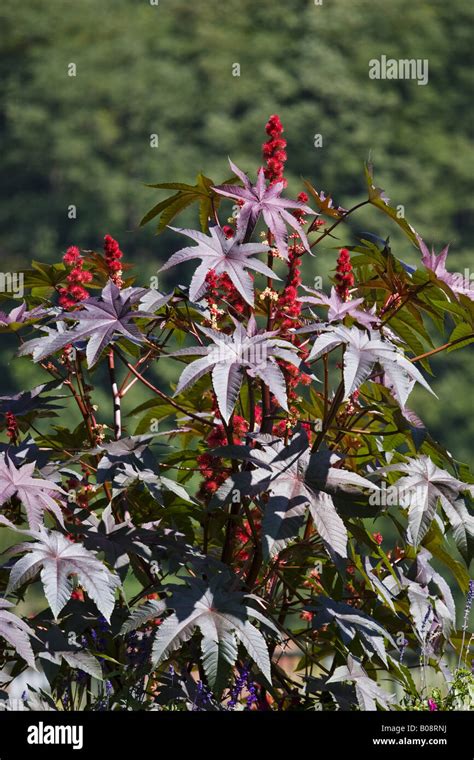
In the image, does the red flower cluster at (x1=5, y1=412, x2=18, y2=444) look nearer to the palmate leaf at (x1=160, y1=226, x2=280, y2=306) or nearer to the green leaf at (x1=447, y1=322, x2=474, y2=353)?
the palmate leaf at (x1=160, y1=226, x2=280, y2=306)

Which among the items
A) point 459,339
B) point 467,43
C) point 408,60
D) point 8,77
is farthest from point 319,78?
point 459,339

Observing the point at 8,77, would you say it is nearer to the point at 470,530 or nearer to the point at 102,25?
the point at 102,25

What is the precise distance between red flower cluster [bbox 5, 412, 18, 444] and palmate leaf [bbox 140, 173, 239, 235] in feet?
1.38

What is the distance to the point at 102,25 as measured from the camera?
7203 mm

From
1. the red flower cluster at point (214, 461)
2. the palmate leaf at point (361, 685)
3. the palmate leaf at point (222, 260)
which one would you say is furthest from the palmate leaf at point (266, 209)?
the palmate leaf at point (361, 685)

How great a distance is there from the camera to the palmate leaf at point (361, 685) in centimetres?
163

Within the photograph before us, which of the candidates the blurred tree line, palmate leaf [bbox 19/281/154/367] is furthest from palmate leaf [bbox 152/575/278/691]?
the blurred tree line

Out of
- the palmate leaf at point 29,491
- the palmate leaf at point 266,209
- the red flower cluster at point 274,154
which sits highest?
the red flower cluster at point 274,154

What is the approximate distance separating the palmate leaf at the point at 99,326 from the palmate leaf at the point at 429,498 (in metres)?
0.46

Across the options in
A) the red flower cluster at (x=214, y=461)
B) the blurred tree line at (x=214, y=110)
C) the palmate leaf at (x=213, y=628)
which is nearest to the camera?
the palmate leaf at (x=213, y=628)

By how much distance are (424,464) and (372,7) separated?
20.4 feet

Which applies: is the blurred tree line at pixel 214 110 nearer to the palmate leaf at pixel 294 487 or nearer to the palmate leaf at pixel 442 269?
the palmate leaf at pixel 442 269

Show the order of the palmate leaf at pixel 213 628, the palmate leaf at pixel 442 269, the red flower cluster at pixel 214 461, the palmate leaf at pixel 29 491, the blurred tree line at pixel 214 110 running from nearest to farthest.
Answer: the palmate leaf at pixel 213 628 < the palmate leaf at pixel 29 491 < the palmate leaf at pixel 442 269 < the red flower cluster at pixel 214 461 < the blurred tree line at pixel 214 110

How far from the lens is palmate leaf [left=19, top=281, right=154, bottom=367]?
1.60 m
